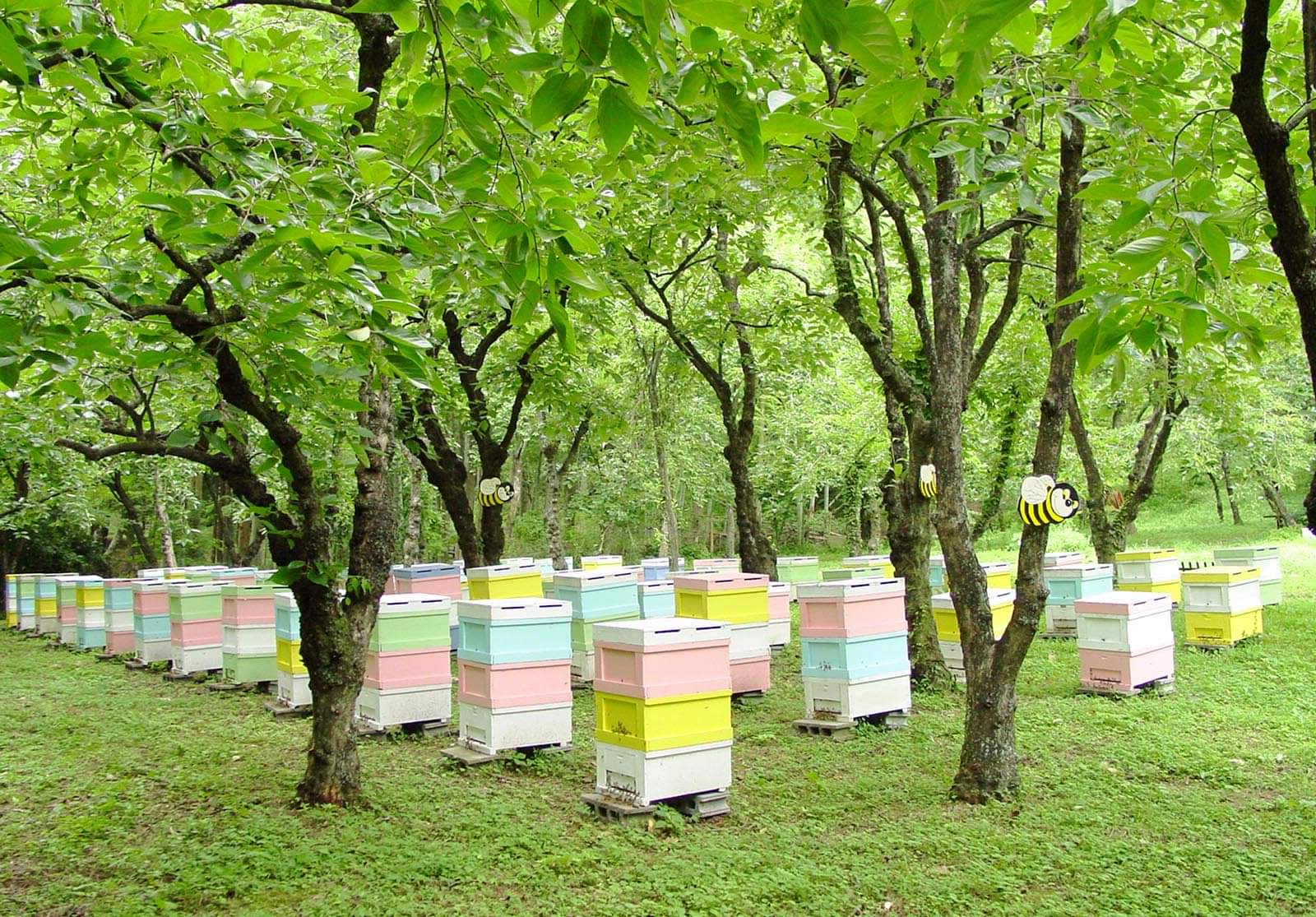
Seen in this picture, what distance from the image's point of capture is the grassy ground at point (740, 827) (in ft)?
13.6

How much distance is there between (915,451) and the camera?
8.05 m

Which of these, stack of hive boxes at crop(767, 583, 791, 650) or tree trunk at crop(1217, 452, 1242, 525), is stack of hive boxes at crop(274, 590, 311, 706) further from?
tree trunk at crop(1217, 452, 1242, 525)

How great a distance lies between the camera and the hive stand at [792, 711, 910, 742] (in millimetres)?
6930

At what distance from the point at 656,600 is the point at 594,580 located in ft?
2.61

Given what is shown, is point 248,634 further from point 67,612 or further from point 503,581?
point 67,612

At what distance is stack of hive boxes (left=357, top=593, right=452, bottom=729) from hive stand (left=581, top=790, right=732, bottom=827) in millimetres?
2204

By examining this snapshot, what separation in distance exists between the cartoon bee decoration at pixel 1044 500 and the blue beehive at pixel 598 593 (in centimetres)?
401

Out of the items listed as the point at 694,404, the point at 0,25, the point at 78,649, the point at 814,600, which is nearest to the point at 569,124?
the point at 814,600

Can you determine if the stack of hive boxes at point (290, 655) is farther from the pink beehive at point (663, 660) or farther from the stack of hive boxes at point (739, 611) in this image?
the pink beehive at point (663, 660)

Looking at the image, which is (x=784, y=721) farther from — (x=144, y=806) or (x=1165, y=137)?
(x=1165, y=137)

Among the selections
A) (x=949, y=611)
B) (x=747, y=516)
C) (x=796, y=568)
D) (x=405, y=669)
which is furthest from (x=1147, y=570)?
(x=405, y=669)

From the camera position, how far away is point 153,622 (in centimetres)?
1134

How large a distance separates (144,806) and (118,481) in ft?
43.2

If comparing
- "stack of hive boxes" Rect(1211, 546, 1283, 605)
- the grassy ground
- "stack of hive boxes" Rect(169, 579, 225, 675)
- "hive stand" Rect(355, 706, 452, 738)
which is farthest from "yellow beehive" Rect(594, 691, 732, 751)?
"stack of hive boxes" Rect(1211, 546, 1283, 605)
